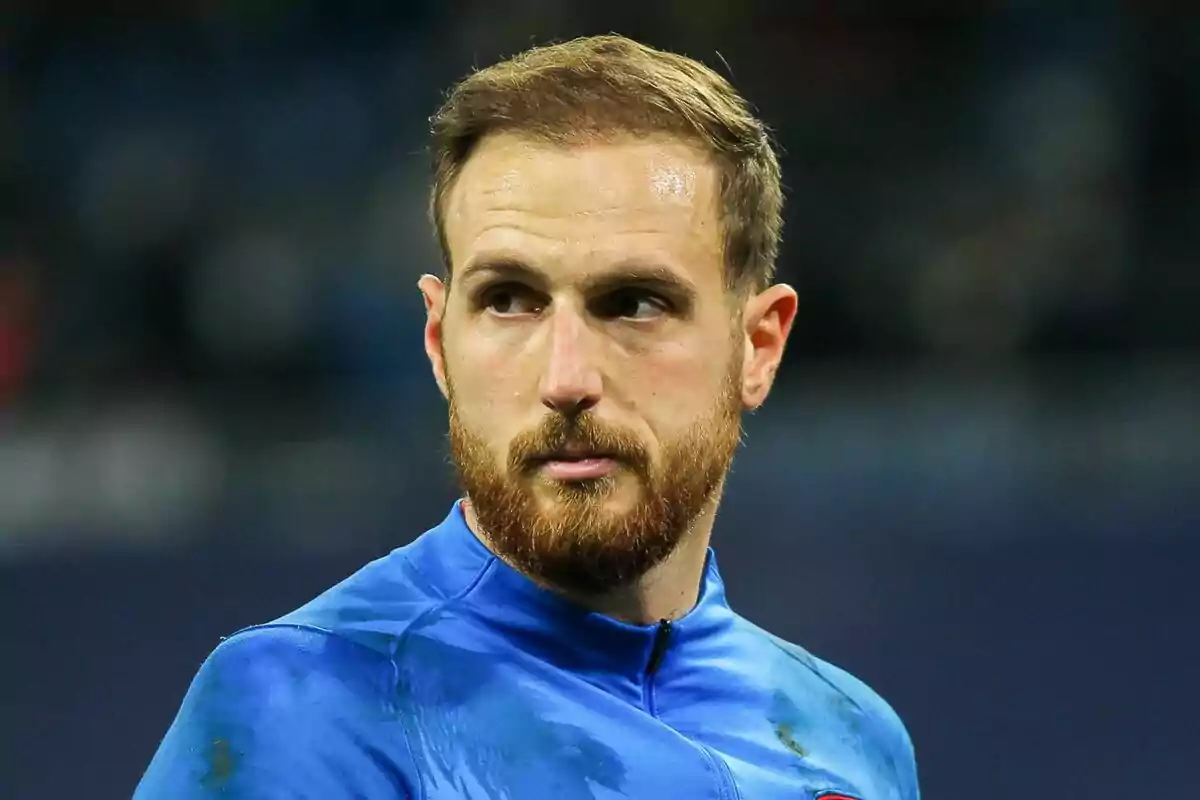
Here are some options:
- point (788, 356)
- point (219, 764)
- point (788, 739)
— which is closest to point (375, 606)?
point (219, 764)

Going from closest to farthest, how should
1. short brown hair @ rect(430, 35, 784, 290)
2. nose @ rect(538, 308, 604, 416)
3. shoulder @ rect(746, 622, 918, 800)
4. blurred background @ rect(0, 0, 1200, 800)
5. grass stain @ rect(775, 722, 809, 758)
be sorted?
nose @ rect(538, 308, 604, 416), short brown hair @ rect(430, 35, 784, 290), grass stain @ rect(775, 722, 809, 758), shoulder @ rect(746, 622, 918, 800), blurred background @ rect(0, 0, 1200, 800)

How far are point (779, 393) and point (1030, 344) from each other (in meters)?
0.94

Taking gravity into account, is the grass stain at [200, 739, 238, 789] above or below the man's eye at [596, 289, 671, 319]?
below

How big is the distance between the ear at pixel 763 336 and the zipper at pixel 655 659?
0.86 feet

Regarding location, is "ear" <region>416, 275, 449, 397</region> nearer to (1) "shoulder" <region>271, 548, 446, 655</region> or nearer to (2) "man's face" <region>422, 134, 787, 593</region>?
(2) "man's face" <region>422, 134, 787, 593</region>

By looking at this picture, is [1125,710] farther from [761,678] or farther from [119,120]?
[119,120]

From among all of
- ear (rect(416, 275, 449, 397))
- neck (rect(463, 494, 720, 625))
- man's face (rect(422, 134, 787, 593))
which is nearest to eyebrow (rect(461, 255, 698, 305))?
man's face (rect(422, 134, 787, 593))

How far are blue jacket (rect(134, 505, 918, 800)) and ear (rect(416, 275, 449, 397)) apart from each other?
16 centimetres

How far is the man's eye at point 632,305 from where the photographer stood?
185cm

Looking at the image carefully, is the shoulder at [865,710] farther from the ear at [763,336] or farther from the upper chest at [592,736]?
the ear at [763,336]

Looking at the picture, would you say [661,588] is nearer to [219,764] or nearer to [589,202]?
[589,202]

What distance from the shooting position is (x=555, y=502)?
71.9 inches

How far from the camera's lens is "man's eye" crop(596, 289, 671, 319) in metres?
1.85

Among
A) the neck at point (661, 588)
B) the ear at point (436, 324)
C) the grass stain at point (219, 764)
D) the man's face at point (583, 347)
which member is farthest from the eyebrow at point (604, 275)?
the grass stain at point (219, 764)
